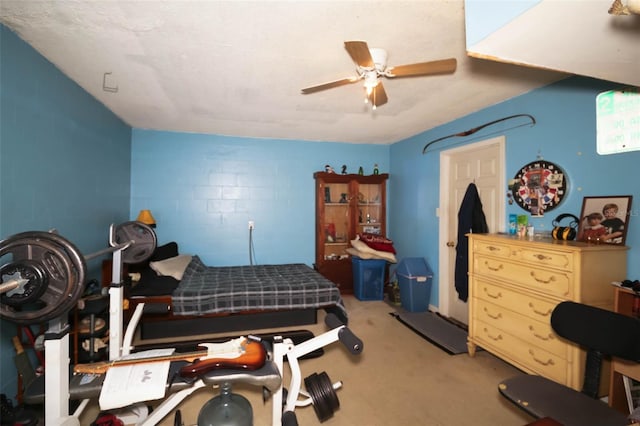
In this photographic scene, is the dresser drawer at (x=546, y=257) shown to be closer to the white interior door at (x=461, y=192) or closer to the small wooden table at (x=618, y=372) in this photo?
the small wooden table at (x=618, y=372)

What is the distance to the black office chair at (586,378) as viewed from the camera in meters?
1.34

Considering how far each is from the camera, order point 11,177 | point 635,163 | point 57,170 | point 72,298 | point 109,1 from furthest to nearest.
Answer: point 57,170 → point 635,163 → point 11,177 → point 109,1 → point 72,298

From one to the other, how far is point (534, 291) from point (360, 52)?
213 centimetres

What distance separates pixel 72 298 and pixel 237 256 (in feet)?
10.7

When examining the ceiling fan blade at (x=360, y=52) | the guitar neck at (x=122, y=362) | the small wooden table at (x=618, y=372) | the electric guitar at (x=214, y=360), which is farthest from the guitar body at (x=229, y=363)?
the small wooden table at (x=618, y=372)

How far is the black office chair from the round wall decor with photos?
3.87ft

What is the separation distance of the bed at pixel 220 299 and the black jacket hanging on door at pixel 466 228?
4.58 feet

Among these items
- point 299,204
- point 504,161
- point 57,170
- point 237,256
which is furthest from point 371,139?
point 57,170

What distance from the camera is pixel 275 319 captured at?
3240 millimetres

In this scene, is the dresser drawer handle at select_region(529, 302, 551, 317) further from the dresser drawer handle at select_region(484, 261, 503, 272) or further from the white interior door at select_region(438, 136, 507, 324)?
the white interior door at select_region(438, 136, 507, 324)

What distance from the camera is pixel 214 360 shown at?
1389 mm

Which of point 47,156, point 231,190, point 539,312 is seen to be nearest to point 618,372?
point 539,312

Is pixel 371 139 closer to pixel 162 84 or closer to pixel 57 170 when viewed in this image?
pixel 162 84

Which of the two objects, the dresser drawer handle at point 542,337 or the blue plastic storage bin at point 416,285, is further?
the blue plastic storage bin at point 416,285
